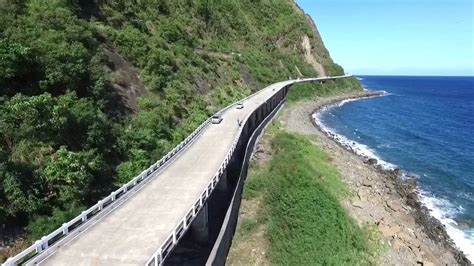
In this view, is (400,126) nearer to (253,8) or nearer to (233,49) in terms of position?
(233,49)

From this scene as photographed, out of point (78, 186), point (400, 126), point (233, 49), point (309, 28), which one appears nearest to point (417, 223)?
point (78, 186)

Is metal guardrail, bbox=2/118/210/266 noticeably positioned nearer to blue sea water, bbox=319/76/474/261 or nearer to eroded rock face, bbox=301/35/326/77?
blue sea water, bbox=319/76/474/261

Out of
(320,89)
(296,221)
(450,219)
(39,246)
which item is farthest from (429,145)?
(39,246)

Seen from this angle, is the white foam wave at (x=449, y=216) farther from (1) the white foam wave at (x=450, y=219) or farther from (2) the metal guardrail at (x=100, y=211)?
(2) the metal guardrail at (x=100, y=211)

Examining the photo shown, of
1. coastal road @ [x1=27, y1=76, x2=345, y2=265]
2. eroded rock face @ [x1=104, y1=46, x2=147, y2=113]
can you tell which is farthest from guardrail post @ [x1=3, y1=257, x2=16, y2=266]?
eroded rock face @ [x1=104, y1=46, x2=147, y2=113]

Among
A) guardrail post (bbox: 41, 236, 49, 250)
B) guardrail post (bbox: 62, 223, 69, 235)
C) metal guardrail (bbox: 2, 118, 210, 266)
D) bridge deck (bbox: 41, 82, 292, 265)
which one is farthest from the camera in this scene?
guardrail post (bbox: 62, 223, 69, 235)
